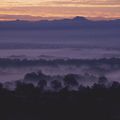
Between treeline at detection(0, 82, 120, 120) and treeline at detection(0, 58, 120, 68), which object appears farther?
treeline at detection(0, 58, 120, 68)

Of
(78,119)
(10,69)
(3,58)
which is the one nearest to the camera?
(78,119)

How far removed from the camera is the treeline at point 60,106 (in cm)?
1594

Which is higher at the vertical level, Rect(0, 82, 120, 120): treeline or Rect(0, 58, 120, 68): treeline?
Rect(0, 82, 120, 120): treeline

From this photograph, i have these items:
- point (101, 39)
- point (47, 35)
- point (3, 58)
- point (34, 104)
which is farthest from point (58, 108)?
point (47, 35)

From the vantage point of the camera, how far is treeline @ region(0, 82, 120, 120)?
52.3 feet

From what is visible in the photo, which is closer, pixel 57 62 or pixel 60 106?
pixel 60 106

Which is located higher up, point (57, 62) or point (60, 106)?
point (60, 106)

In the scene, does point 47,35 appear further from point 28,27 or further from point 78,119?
point 78,119

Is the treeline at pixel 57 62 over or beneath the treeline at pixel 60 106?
beneath

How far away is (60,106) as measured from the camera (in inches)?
677

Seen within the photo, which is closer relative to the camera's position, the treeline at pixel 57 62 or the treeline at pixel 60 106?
the treeline at pixel 60 106

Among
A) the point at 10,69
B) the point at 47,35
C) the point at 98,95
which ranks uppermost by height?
the point at 98,95

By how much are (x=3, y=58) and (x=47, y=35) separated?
5777cm

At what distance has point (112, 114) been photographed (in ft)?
53.7
